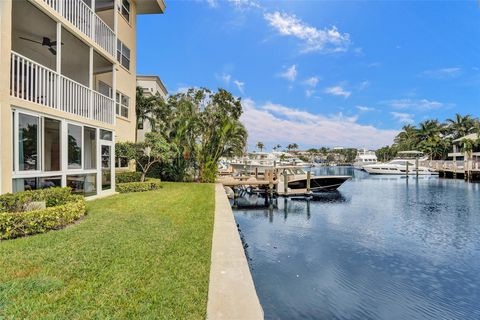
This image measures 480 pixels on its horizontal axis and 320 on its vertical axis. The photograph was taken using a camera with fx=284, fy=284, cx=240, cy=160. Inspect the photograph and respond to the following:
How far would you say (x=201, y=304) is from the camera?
354 cm

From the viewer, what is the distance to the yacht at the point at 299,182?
23.1 meters

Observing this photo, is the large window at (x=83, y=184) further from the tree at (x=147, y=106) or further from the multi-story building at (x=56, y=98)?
the tree at (x=147, y=106)

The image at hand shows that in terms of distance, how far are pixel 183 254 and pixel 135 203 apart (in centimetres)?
600

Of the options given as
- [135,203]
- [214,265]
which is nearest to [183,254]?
[214,265]

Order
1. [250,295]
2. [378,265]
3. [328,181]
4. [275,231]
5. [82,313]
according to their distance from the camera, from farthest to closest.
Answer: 1. [328,181]
2. [275,231]
3. [378,265]
4. [250,295]
5. [82,313]

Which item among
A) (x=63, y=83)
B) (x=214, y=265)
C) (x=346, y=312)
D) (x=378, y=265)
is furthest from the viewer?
(x=63, y=83)

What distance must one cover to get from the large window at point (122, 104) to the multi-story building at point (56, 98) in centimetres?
62

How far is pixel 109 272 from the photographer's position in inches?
172

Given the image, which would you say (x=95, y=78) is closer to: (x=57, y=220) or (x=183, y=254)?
(x=57, y=220)

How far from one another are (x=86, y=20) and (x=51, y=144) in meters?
5.54

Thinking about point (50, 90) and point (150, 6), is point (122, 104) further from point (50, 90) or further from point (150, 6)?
point (50, 90)

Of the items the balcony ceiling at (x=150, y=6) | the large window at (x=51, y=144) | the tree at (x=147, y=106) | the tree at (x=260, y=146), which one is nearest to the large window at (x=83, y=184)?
Result: the large window at (x=51, y=144)

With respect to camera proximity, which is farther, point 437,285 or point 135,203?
point 135,203

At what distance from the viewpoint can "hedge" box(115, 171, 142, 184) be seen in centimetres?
1501
